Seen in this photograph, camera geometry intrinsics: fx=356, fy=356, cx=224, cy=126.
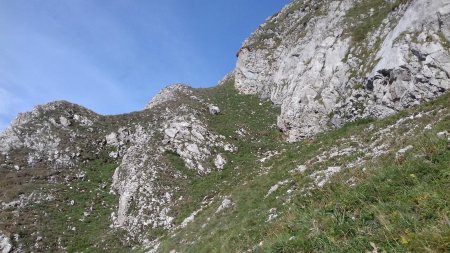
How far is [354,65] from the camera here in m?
33.6

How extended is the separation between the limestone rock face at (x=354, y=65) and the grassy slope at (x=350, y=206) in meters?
3.42

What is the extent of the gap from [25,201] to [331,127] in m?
29.4

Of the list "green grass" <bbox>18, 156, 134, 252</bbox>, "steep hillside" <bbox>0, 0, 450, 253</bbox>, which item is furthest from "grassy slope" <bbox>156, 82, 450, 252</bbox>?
"green grass" <bbox>18, 156, 134, 252</bbox>

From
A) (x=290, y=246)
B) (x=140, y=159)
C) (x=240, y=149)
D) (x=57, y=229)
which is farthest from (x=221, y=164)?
(x=290, y=246)

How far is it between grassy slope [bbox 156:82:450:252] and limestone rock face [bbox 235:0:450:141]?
3.42m

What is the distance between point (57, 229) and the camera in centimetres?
3111

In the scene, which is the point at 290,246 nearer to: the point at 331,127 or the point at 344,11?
the point at 331,127

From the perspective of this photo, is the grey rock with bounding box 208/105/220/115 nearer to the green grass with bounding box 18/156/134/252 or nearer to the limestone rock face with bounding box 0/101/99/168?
the green grass with bounding box 18/156/134/252

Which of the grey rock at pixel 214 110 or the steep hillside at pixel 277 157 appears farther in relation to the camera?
the grey rock at pixel 214 110

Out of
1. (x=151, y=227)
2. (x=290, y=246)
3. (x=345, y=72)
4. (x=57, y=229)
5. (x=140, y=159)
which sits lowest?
(x=290, y=246)

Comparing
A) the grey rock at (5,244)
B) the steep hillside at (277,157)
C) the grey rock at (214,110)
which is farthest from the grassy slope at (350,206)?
the grey rock at (214,110)

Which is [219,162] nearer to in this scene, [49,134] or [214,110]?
[214,110]

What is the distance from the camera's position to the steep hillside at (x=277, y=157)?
1034cm

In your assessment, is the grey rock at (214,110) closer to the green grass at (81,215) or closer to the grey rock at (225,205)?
the green grass at (81,215)
